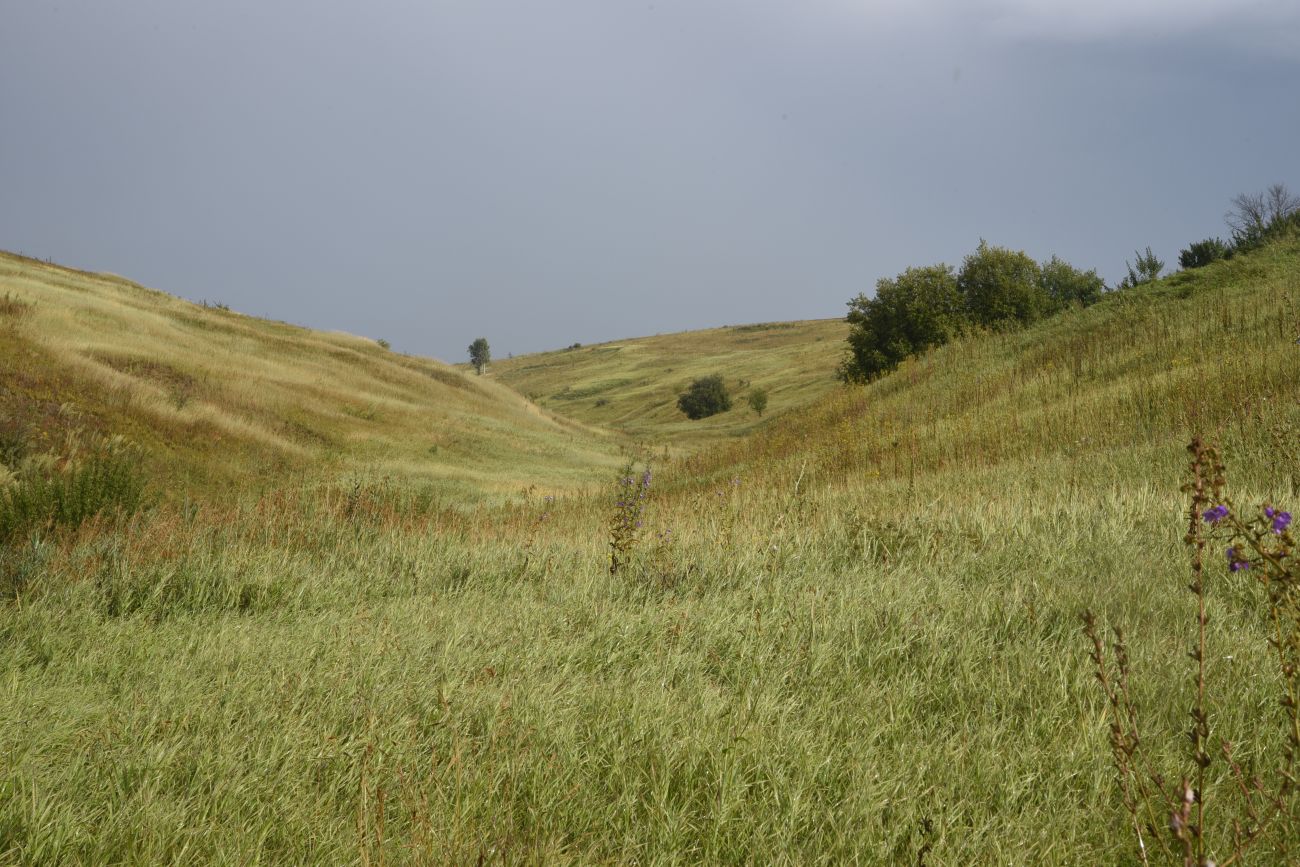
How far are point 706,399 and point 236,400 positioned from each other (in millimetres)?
53863

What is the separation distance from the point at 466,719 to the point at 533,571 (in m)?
2.70

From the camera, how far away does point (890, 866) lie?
7.44ft

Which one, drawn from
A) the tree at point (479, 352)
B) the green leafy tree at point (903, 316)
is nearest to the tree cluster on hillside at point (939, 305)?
the green leafy tree at point (903, 316)

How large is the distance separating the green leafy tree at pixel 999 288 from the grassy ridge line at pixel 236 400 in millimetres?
18517

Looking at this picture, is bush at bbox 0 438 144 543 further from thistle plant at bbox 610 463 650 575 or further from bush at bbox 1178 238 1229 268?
bush at bbox 1178 238 1229 268

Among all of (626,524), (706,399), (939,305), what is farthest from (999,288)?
(706,399)

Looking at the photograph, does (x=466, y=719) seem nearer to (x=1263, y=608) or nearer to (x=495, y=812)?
(x=495, y=812)

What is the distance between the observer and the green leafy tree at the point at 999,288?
120ft

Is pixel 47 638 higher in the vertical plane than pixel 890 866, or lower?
higher

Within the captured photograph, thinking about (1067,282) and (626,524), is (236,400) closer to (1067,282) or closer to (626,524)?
(626,524)

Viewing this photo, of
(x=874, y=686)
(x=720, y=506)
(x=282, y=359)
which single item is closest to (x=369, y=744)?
(x=874, y=686)

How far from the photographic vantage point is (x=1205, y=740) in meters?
2.51

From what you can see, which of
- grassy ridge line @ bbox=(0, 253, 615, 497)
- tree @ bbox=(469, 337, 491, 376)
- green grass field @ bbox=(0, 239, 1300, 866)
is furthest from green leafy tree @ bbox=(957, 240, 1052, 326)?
tree @ bbox=(469, 337, 491, 376)

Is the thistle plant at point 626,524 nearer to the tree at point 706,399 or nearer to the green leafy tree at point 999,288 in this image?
the green leafy tree at point 999,288
